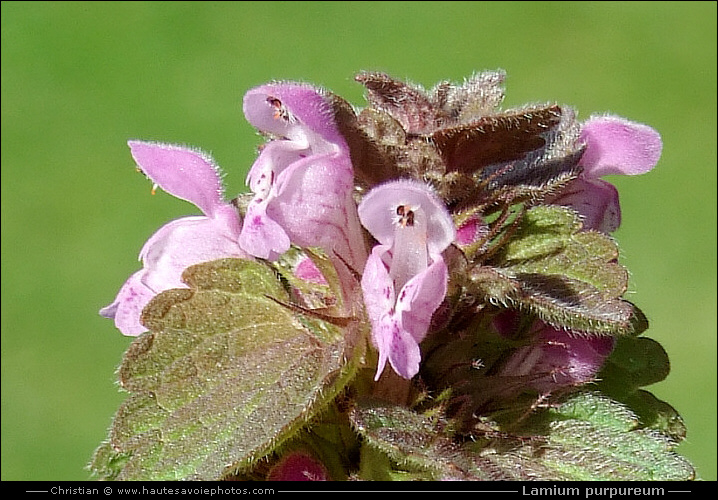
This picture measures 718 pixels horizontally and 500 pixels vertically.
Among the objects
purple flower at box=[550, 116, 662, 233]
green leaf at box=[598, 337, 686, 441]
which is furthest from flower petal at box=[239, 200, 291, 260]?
green leaf at box=[598, 337, 686, 441]

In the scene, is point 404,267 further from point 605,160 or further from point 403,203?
point 605,160

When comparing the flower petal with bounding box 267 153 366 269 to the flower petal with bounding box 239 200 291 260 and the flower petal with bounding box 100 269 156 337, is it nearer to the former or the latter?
the flower petal with bounding box 239 200 291 260

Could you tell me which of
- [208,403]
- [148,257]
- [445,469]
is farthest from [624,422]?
[148,257]

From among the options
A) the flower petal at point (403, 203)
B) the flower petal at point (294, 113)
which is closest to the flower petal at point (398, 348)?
the flower petal at point (403, 203)

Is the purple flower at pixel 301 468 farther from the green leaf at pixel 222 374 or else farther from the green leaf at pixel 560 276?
the green leaf at pixel 560 276

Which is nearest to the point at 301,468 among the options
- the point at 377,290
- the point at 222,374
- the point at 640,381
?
the point at 222,374
